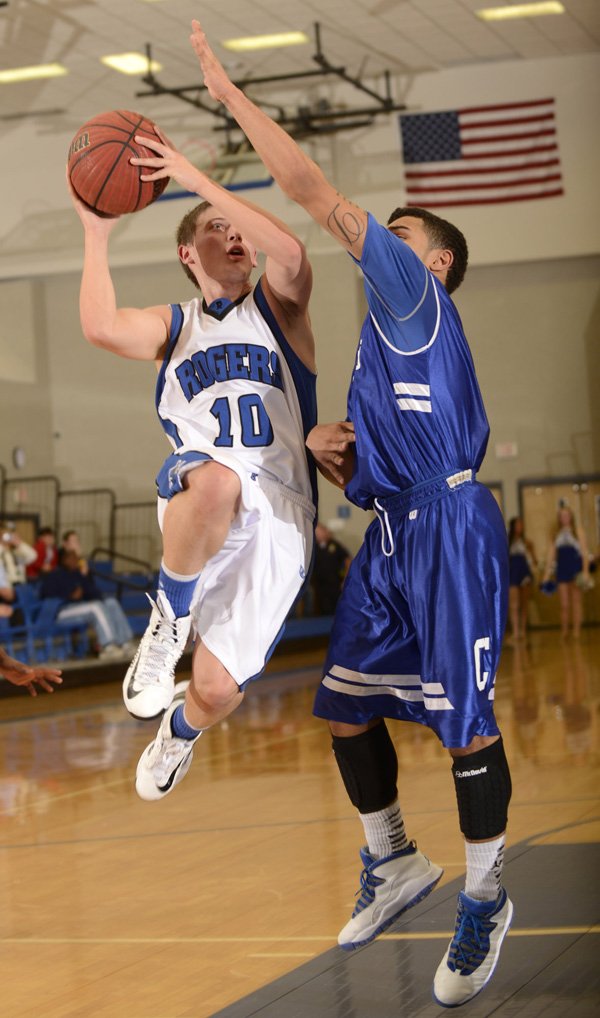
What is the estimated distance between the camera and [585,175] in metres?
17.4

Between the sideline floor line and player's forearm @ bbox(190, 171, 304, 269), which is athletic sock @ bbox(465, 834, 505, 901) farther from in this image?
player's forearm @ bbox(190, 171, 304, 269)

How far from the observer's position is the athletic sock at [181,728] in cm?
360

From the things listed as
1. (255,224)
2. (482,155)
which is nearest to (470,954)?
(255,224)

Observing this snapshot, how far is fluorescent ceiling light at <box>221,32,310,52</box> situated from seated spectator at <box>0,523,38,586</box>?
691 cm

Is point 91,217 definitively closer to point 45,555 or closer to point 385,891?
point 385,891

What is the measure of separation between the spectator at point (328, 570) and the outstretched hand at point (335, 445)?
13740 millimetres

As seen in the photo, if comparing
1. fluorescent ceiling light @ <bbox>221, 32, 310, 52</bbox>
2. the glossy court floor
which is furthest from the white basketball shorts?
fluorescent ceiling light @ <bbox>221, 32, 310, 52</bbox>

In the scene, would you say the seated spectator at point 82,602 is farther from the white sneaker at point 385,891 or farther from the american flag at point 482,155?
the white sneaker at point 385,891

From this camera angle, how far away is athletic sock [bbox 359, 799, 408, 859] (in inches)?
136

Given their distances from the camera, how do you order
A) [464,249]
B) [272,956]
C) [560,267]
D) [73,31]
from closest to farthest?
[464,249] → [272,956] → [73,31] → [560,267]

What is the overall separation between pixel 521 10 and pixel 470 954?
14657mm

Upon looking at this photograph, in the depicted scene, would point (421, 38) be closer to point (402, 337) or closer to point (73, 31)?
point (73, 31)

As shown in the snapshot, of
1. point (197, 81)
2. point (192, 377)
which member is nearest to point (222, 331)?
point (192, 377)

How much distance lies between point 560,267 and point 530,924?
1553 centimetres
